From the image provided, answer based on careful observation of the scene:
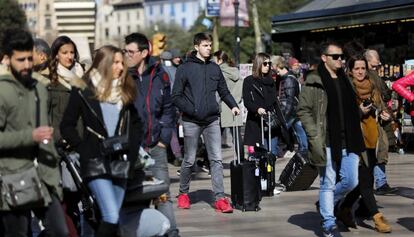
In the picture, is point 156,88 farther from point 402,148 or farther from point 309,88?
point 402,148

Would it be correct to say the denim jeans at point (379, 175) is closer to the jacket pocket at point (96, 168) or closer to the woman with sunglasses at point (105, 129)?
the woman with sunglasses at point (105, 129)

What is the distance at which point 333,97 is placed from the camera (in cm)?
991

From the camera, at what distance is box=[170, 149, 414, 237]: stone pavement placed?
10.9m

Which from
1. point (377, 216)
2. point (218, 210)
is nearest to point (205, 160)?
point (218, 210)

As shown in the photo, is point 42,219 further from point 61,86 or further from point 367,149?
point 367,149

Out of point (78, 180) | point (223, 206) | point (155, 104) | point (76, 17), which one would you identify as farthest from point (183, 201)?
point (76, 17)

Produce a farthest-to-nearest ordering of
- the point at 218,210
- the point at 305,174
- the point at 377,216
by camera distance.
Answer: the point at 305,174 → the point at 218,210 → the point at 377,216

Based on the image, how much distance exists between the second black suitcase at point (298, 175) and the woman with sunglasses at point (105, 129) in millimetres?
6418

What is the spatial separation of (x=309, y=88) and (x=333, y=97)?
25 cm

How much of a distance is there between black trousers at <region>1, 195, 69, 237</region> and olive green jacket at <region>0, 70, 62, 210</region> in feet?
0.33

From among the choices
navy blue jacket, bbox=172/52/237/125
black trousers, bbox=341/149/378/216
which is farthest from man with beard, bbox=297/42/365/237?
navy blue jacket, bbox=172/52/237/125

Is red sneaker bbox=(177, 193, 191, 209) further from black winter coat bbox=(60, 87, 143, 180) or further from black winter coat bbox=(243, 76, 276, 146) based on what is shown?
black winter coat bbox=(60, 87, 143, 180)

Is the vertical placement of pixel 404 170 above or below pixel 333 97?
below

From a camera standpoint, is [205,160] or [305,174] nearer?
[305,174]
